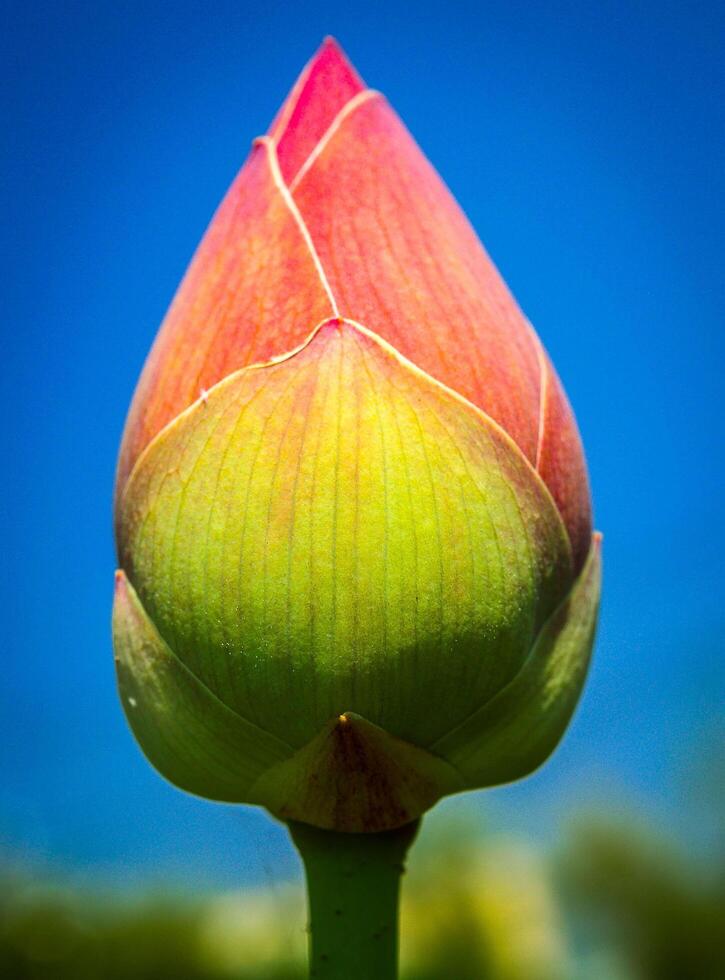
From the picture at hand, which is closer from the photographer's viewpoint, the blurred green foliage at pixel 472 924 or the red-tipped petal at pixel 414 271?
the red-tipped petal at pixel 414 271

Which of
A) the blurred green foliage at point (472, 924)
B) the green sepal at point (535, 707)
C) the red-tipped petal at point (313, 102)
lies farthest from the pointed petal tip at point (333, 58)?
the blurred green foliage at point (472, 924)

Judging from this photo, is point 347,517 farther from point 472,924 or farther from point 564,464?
point 472,924

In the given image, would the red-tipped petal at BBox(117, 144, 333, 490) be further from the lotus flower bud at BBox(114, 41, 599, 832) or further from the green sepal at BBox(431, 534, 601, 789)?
the green sepal at BBox(431, 534, 601, 789)

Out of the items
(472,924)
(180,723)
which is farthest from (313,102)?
(472,924)

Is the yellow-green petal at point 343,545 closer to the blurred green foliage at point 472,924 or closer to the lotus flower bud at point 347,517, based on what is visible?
the lotus flower bud at point 347,517

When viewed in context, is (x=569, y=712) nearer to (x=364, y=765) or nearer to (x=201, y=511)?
(x=364, y=765)

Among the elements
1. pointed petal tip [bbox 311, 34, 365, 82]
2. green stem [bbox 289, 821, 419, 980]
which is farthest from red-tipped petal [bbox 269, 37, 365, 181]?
green stem [bbox 289, 821, 419, 980]
